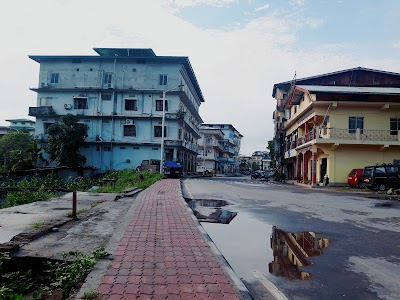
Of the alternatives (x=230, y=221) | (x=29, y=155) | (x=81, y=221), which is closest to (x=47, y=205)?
(x=81, y=221)

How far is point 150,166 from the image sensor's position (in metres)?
36.6

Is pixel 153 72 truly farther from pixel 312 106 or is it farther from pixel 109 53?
pixel 312 106

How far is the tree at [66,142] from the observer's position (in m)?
38.6

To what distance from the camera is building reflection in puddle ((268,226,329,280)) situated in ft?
15.5

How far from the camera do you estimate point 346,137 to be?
85.3 feet

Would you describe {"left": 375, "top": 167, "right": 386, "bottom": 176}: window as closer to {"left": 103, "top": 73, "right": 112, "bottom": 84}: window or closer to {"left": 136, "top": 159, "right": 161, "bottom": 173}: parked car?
{"left": 136, "top": 159, "right": 161, "bottom": 173}: parked car

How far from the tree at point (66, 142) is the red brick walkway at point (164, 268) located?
34438 mm

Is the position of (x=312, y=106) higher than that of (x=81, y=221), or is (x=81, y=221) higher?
(x=312, y=106)

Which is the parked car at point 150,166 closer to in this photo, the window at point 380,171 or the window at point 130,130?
the window at point 130,130

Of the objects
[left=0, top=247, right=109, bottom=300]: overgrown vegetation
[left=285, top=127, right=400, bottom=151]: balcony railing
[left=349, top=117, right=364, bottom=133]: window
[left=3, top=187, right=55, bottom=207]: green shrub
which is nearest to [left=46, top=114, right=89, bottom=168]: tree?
[left=3, top=187, right=55, bottom=207]: green shrub

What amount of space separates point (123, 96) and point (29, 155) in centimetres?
1310

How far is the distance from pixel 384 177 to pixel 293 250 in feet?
58.9

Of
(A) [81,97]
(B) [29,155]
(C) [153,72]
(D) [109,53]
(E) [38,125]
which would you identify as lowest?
(B) [29,155]

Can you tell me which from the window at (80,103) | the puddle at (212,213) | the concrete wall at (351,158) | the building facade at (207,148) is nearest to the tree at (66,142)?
the window at (80,103)
